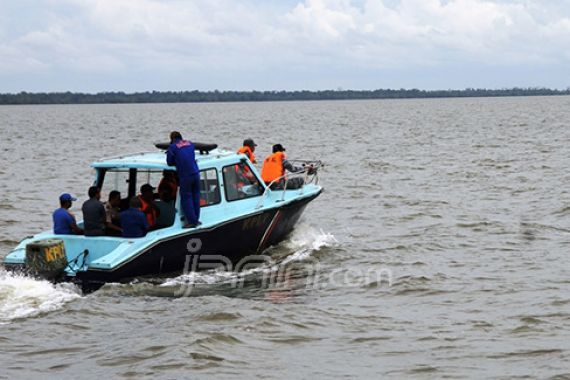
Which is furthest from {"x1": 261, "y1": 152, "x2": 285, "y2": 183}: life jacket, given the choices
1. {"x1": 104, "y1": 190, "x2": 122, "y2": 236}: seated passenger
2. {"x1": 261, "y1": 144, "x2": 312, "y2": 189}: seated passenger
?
{"x1": 104, "y1": 190, "x2": 122, "y2": 236}: seated passenger

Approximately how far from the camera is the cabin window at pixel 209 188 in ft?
47.0

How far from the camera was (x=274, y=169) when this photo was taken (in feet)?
55.4

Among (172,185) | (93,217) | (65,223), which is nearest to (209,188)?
(172,185)

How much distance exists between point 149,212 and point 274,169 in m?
3.55

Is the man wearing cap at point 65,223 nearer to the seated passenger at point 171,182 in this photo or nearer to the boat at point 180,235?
the boat at point 180,235

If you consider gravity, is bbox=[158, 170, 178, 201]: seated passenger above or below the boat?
above

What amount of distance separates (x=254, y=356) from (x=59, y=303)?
3.18m

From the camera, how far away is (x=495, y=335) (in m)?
11.3

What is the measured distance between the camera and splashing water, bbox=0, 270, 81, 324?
38.7 feet

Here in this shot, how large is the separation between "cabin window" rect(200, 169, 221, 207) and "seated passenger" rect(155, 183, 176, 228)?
479 millimetres

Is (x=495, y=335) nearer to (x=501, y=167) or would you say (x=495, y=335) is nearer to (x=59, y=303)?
(x=59, y=303)

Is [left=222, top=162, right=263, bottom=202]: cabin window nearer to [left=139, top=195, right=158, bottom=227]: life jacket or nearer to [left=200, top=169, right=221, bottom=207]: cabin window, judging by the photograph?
[left=200, top=169, right=221, bottom=207]: cabin window

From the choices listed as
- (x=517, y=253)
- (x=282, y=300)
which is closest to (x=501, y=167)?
(x=517, y=253)

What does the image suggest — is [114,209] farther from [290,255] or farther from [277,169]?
[277,169]
